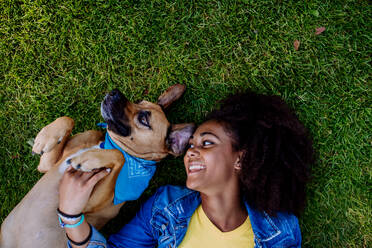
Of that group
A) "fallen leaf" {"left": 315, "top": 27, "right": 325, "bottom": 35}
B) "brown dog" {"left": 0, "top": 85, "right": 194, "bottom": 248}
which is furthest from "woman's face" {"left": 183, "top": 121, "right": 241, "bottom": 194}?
"fallen leaf" {"left": 315, "top": 27, "right": 325, "bottom": 35}

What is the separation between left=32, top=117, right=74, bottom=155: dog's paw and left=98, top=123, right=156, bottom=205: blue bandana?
0.46m

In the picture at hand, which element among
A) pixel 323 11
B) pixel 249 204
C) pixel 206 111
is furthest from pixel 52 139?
pixel 323 11

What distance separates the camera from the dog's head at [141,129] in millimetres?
3301

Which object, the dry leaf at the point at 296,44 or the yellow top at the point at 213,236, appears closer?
the yellow top at the point at 213,236

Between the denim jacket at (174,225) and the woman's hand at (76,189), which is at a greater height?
the woman's hand at (76,189)

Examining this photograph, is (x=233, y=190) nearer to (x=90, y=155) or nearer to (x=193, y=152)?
(x=193, y=152)

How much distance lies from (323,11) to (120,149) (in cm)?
324

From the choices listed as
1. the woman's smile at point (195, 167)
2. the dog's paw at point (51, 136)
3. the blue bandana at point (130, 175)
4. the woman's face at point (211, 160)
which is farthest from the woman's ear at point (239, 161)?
the dog's paw at point (51, 136)

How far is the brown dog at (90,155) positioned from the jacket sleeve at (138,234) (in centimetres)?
30

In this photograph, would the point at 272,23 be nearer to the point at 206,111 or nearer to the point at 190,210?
the point at 206,111

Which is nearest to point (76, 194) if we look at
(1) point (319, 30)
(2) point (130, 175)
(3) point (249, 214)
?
(2) point (130, 175)

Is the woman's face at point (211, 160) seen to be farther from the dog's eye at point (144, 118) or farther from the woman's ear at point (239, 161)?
the dog's eye at point (144, 118)

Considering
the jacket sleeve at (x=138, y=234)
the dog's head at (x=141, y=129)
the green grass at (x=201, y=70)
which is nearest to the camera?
the dog's head at (x=141, y=129)

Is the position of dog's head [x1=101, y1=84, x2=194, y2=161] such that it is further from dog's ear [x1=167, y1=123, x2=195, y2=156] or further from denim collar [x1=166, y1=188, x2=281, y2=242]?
denim collar [x1=166, y1=188, x2=281, y2=242]
